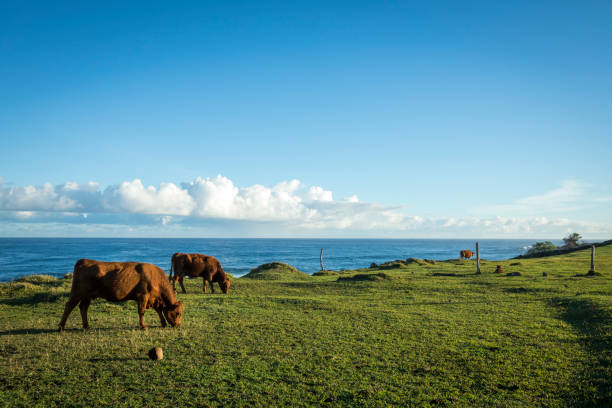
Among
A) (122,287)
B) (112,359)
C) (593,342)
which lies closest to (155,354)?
(112,359)

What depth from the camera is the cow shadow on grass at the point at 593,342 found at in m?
5.91

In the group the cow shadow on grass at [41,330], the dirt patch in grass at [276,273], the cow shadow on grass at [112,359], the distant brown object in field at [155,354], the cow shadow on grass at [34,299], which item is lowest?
the dirt patch in grass at [276,273]

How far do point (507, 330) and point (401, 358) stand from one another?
476 cm

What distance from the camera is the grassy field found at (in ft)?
19.8

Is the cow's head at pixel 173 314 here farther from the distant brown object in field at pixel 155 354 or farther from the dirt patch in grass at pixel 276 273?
the dirt patch in grass at pixel 276 273

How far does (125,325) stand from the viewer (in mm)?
10711

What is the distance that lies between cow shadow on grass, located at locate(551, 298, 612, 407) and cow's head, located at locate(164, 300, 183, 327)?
9709mm

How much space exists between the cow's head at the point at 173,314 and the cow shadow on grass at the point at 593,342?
9.71 metres

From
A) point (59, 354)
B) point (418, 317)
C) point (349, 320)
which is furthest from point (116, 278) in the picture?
point (418, 317)

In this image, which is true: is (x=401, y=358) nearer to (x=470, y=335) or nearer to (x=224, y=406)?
(x=470, y=335)

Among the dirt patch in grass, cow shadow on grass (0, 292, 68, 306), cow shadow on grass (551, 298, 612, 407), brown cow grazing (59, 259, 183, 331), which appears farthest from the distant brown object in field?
the dirt patch in grass

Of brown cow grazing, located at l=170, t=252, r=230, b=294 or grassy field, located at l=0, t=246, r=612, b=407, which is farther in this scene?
brown cow grazing, located at l=170, t=252, r=230, b=294

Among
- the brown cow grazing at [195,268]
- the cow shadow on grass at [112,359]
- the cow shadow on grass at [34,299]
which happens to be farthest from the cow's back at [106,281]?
the brown cow grazing at [195,268]

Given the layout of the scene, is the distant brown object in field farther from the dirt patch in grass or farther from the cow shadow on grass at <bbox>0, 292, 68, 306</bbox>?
the dirt patch in grass
